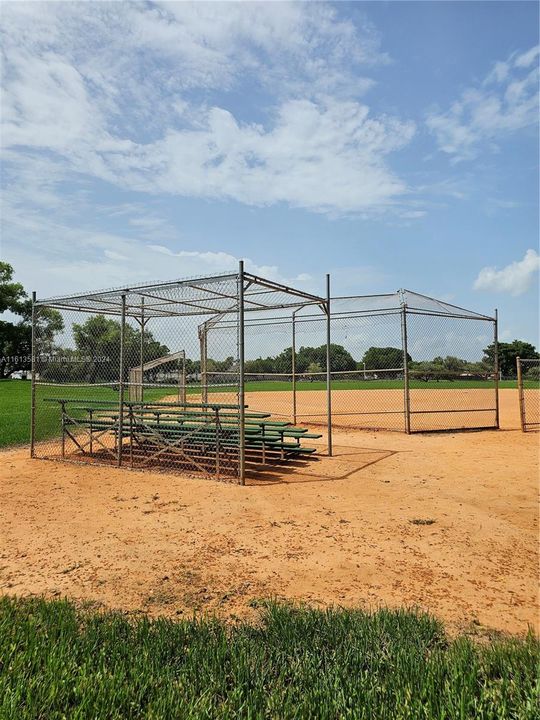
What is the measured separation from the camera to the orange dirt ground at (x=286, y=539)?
10.6 ft

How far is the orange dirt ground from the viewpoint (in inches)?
127

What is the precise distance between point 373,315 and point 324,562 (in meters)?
8.88

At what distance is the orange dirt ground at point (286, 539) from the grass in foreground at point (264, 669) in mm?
435

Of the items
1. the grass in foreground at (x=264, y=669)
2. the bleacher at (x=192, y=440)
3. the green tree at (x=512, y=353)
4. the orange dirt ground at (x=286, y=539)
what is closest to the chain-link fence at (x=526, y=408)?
the orange dirt ground at (x=286, y=539)

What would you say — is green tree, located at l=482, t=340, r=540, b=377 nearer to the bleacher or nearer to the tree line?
the tree line

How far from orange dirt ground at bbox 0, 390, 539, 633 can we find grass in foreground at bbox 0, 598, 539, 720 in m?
0.43

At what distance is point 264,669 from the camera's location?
89.4 inches

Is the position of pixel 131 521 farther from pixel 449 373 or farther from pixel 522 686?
pixel 449 373

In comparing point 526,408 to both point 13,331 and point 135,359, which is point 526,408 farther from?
point 13,331

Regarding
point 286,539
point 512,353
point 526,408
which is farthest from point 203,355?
point 512,353

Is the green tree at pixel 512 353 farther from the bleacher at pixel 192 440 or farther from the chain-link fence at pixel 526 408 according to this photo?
the bleacher at pixel 192 440

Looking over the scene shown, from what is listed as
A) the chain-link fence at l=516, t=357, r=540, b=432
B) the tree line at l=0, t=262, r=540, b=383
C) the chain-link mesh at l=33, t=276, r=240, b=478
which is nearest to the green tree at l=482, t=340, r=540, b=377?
the chain-link fence at l=516, t=357, r=540, b=432

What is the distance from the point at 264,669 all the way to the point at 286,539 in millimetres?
2045

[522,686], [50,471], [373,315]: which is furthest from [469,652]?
[373,315]
